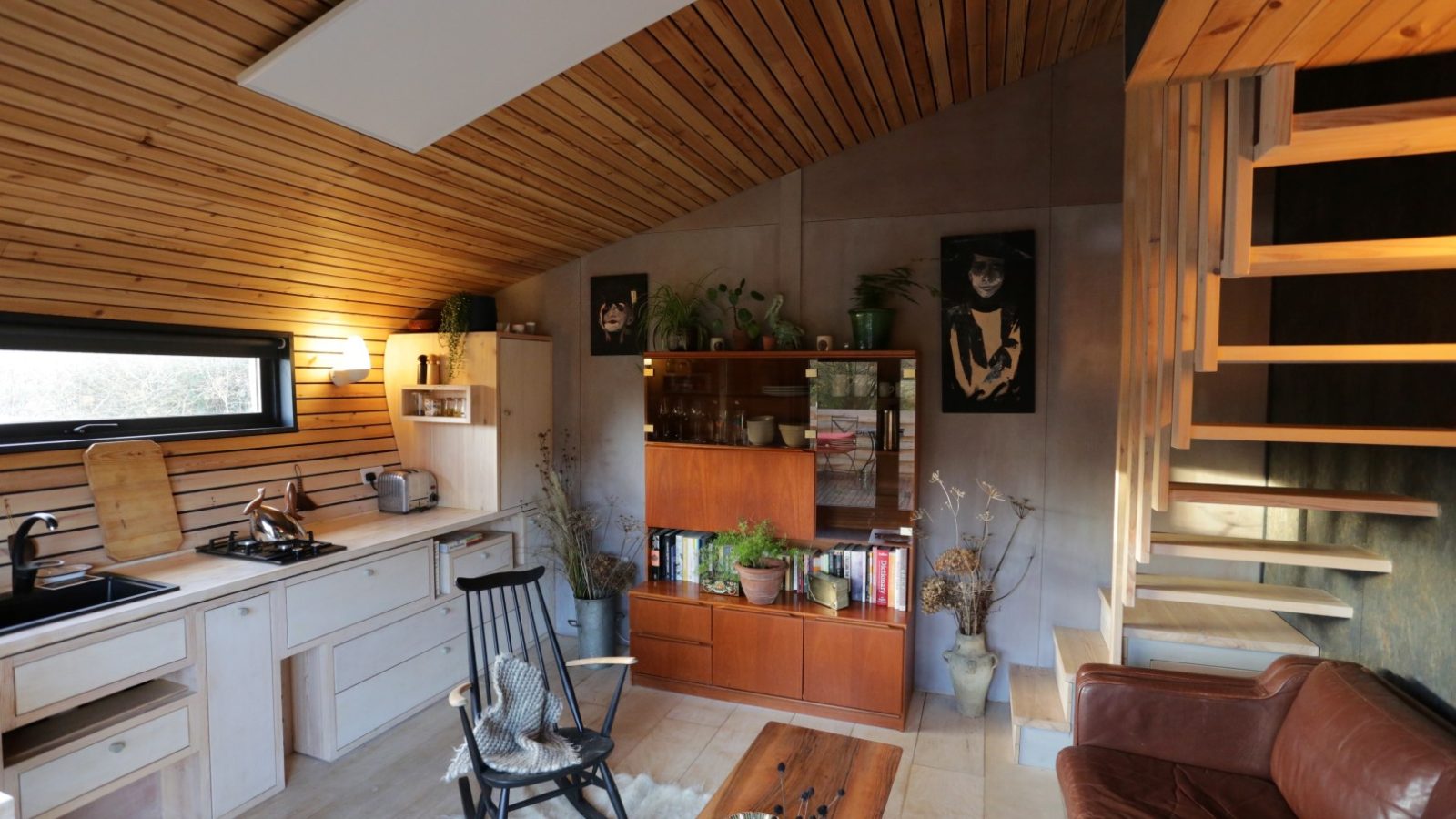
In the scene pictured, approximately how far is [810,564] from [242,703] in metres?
2.51

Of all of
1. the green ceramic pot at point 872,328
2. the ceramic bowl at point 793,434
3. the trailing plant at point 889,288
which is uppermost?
the trailing plant at point 889,288

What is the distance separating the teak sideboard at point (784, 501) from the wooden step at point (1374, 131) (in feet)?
6.52

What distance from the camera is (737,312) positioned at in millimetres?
3900

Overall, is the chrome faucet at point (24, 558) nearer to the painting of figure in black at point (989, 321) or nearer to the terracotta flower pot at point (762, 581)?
the terracotta flower pot at point (762, 581)

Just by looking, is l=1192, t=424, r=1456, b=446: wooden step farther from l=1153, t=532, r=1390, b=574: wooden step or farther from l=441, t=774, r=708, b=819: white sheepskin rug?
l=441, t=774, r=708, b=819: white sheepskin rug


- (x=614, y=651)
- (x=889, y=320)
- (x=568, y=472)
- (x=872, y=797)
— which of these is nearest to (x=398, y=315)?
(x=568, y=472)

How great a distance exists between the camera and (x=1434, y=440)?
1807mm

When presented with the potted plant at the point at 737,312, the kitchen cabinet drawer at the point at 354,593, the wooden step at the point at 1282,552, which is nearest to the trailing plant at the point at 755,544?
the potted plant at the point at 737,312

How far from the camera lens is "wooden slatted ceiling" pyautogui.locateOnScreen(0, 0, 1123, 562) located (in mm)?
1972

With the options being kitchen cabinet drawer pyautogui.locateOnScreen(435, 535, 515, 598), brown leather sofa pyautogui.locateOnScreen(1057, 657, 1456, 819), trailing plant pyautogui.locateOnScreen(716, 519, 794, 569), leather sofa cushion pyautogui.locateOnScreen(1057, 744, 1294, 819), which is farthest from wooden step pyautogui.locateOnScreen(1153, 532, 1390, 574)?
kitchen cabinet drawer pyautogui.locateOnScreen(435, 535, 515, 598)

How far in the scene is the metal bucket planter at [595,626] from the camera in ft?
13.5

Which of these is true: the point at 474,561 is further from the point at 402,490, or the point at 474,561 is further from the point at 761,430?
the point at 761,430

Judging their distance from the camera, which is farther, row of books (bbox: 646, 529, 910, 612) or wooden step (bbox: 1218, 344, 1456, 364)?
row of books (bbox: 646, 529, 910, 612)

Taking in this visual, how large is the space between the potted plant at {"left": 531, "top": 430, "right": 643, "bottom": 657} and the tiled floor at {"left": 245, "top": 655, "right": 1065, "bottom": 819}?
413 mm
